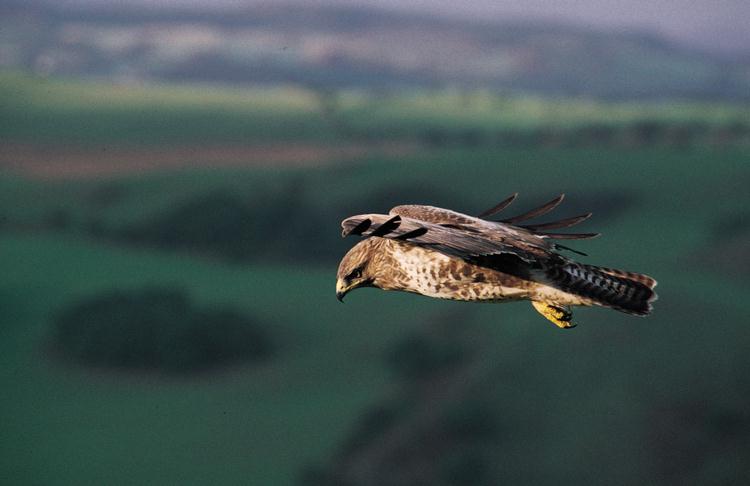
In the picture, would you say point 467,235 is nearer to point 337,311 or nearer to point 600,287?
point 600,287

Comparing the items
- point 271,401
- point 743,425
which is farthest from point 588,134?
point 271,401

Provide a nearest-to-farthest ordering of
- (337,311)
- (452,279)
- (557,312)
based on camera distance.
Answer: (452,279)
(557,312)
(337,311)

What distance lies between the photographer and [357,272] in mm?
9133

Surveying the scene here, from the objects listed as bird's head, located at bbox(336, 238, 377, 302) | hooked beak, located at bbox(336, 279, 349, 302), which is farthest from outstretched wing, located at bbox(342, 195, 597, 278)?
hooked beak, located at bbox(336, 279, 349, 302)

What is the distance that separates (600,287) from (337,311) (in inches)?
2697

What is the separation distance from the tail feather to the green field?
5898 cm

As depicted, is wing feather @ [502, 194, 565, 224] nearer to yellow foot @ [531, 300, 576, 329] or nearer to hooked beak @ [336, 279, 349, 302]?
yellow foot @ [531, 300, 576, 329]

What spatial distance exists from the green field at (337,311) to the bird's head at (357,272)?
5893cm

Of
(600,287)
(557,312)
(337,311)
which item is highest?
(600,287)

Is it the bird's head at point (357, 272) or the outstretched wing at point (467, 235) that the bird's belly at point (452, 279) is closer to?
the outstretched wing at point (467, 235)

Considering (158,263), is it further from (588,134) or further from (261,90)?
(588,134)

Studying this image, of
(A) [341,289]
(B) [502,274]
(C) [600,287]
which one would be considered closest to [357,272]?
(A) [341,289]

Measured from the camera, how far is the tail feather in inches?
339

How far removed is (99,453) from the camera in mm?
71312
